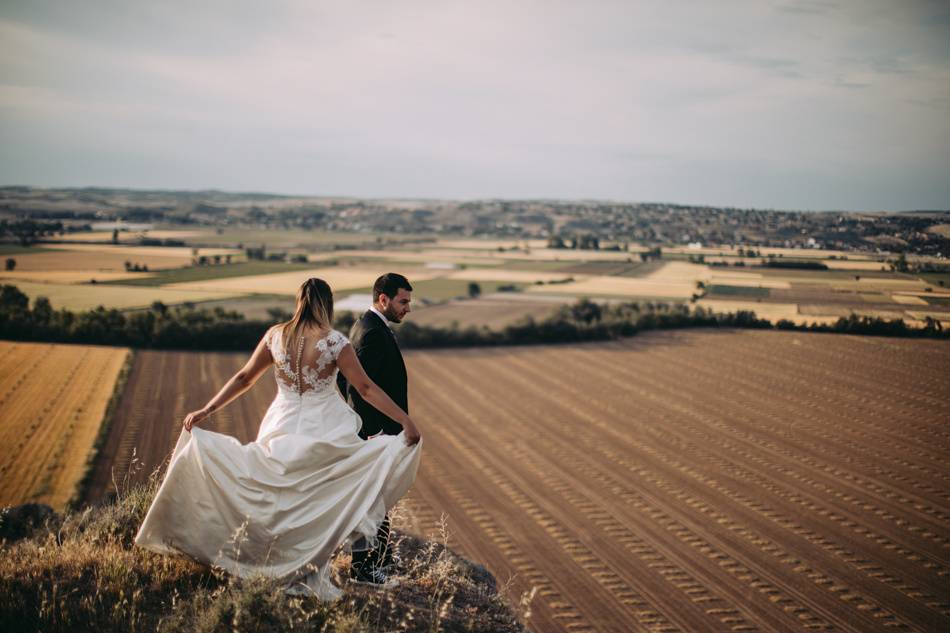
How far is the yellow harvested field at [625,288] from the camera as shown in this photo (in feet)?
159

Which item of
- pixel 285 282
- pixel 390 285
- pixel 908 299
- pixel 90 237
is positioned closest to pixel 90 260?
pixel 90 237

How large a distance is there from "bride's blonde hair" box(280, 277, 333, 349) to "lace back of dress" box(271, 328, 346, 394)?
0.14ft

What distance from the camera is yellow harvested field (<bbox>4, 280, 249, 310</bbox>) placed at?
36031mm

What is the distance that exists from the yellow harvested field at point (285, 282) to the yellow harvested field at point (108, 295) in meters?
2.00

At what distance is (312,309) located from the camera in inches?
173

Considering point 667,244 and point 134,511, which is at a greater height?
point 667,244

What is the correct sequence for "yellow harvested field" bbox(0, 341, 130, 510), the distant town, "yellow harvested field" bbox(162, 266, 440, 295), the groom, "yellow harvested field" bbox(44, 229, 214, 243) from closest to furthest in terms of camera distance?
the groom
"yellow harvested field" bbox(0, 341, 130, 510)
the distant town
"yellow harvested field" bbox(44, 229, 214, 243)
"yellow harvested field" bbox(162, 266, 440, 295)

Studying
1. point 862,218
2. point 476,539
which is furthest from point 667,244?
point 476,539

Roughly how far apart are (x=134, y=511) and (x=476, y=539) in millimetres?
8155

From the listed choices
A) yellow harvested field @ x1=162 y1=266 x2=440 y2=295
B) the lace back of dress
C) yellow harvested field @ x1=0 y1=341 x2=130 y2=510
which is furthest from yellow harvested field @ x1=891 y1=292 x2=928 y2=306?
yellow harvested field @ x1=162 y1=266 x2=440 y2=295

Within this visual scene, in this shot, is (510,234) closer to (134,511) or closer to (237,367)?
(237,367)

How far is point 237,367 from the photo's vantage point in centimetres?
3195

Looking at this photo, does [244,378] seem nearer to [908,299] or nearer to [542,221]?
[908,299]

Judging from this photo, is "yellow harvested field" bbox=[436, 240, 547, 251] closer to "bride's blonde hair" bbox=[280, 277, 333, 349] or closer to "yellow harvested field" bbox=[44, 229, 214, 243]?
"yellow harvested field" bbox=[44, 229, 214, 243]
